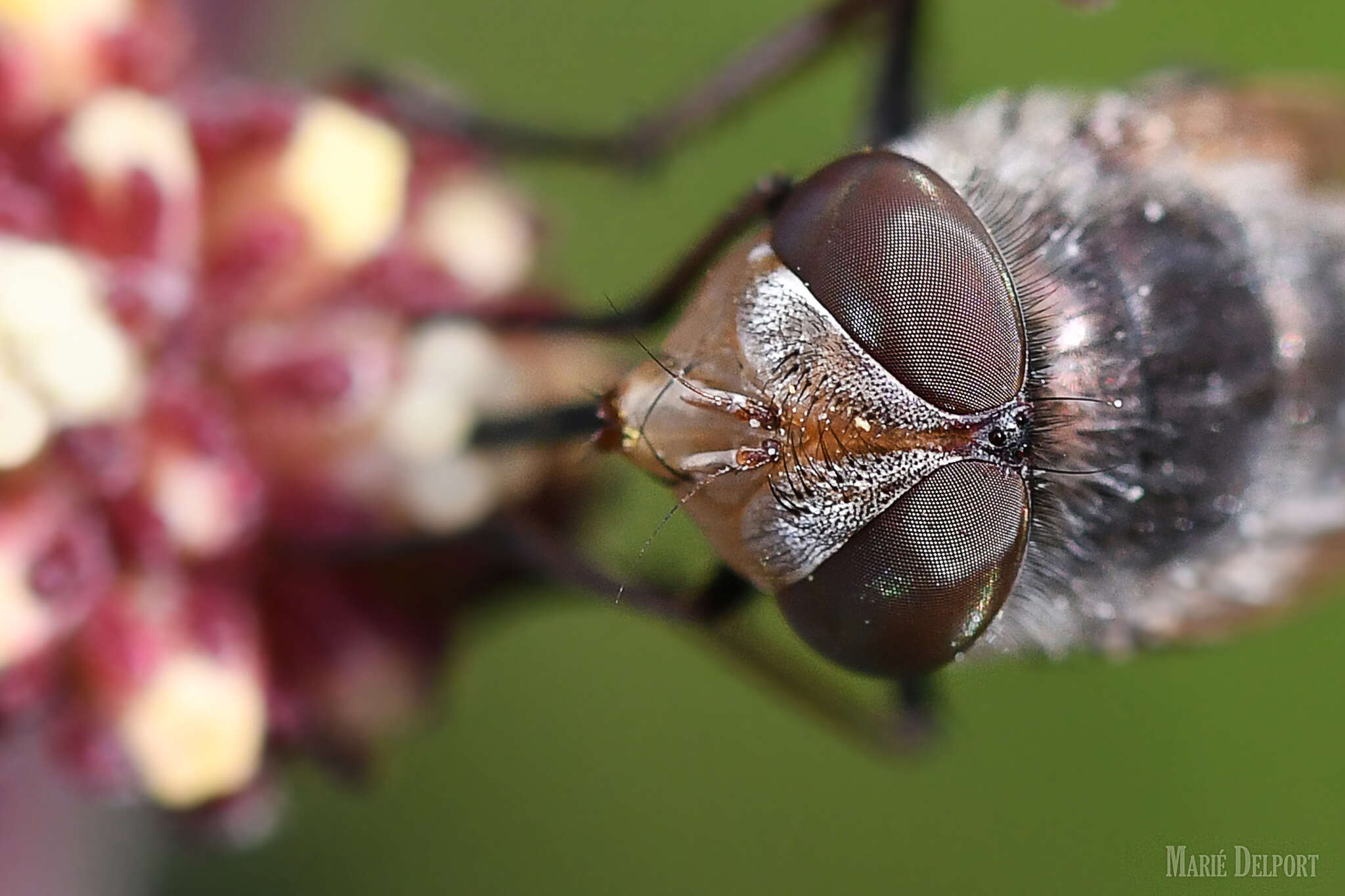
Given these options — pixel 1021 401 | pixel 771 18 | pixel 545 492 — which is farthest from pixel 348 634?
pixel 771 18

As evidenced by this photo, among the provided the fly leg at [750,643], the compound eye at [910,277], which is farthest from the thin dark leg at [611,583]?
the compound eye at [910,277]

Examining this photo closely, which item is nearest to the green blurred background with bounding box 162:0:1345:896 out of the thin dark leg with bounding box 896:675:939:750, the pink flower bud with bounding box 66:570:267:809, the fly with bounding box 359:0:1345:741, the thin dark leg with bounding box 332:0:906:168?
the thin dark leg with bounding box 896:675:939:750

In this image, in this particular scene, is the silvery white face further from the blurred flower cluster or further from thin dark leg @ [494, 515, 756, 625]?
the blurred flower cluster

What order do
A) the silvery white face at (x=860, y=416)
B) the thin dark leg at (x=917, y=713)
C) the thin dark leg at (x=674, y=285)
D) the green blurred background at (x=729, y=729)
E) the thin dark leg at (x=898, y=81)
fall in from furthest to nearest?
the green blurred background at (x=729, y=729), the thin dark leg at (x=917, y=713), the thin dark leg at (x=898, y=81), the thin dark leg at (x=674, y=285), the silvery white face at (x=860, y=416)

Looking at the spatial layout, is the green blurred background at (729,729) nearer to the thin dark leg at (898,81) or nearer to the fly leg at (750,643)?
the fly leg at (750,643)

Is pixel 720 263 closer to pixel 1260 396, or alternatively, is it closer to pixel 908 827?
pixel 1260 396
